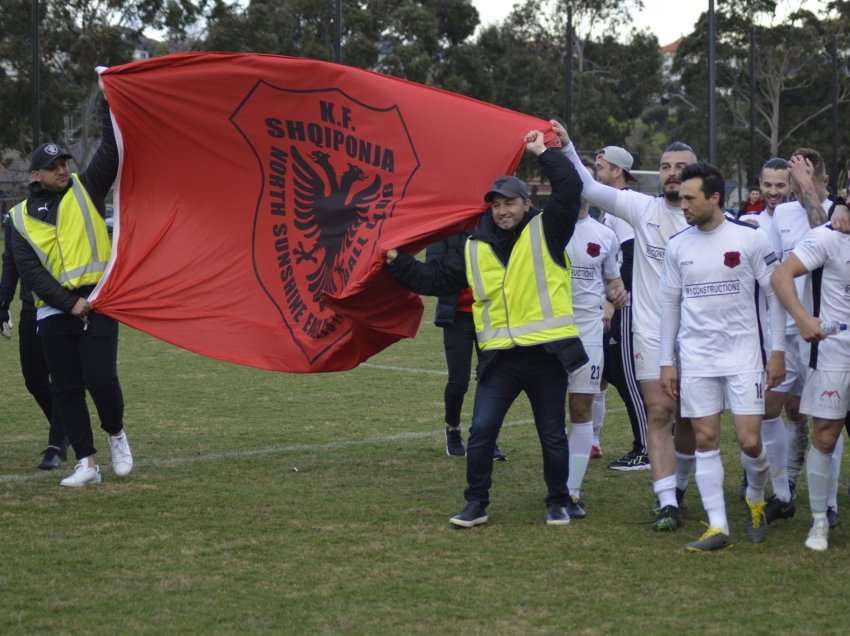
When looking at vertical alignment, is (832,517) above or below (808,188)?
below

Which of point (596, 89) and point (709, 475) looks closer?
point (709, 475)

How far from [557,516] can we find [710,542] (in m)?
0.95

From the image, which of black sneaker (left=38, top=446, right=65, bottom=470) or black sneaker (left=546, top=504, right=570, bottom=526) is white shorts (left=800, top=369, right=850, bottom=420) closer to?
black sneaker (left=546, top=504, right=570, bottom=526)

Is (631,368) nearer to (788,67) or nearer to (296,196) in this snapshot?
(296,196)

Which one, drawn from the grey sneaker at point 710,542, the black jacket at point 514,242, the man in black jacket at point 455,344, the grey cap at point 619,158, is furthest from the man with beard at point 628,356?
the grey sneaker at point 710,542

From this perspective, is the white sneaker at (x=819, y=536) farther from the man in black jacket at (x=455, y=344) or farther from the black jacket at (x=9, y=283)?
the black jacket at (x=9, y=283)

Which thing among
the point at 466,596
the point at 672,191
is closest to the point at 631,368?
the point at 672,191

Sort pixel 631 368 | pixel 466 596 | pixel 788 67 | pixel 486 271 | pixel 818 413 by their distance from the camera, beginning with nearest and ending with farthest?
pixel 466 596 → pixel 818 413 → pixel 486 271 → pixel 631 368 → pixel 788 67

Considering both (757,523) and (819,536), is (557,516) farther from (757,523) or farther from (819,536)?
(819,536)

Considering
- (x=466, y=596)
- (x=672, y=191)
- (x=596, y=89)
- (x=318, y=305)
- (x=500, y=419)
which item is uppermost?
(x=596, y=89)

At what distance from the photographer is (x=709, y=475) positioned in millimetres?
6832

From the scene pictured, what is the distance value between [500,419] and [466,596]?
5.43 ft

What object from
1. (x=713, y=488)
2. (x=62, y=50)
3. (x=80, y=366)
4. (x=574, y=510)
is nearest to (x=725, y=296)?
(x=713, y=488)

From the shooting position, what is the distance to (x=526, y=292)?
7.18m
